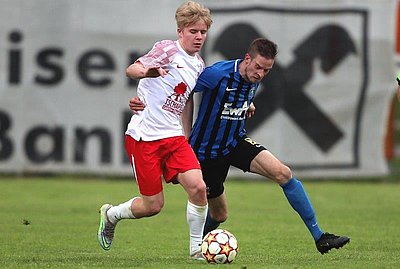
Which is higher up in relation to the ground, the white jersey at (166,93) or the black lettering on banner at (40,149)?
the white jersey at (166,93)

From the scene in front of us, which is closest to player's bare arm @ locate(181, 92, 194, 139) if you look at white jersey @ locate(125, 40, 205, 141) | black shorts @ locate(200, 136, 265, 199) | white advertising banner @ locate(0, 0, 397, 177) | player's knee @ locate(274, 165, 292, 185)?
white jersey @ locate(125, 40, 205, 141)

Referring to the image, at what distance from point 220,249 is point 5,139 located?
9838mm

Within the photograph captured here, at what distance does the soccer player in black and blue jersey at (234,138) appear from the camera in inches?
339

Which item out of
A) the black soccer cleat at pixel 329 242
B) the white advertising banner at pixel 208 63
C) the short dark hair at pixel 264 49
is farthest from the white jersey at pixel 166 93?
the white advertising banner at pixel 208 63

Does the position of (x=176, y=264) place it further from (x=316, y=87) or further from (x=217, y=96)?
(x=316, y=87)

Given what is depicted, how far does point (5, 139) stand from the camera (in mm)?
17203

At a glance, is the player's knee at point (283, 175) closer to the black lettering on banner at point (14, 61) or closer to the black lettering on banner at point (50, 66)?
the black lettering on banner at point (50, 66)

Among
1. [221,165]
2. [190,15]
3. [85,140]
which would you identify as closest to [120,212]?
[221,165]

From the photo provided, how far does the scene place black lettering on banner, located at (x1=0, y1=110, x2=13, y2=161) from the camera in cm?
1716

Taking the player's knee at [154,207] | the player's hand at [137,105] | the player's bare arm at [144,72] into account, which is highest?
the player's bare arm at [144,72]

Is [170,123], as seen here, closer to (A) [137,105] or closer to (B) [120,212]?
(A) [137,105]

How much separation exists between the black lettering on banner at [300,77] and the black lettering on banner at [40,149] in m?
3.10

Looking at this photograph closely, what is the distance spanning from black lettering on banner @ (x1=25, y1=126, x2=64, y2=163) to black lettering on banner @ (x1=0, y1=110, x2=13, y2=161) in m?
0.29

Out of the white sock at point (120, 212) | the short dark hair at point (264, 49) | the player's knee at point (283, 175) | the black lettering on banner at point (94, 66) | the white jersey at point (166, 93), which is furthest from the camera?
the black lettering on banner at point (94, 66)
